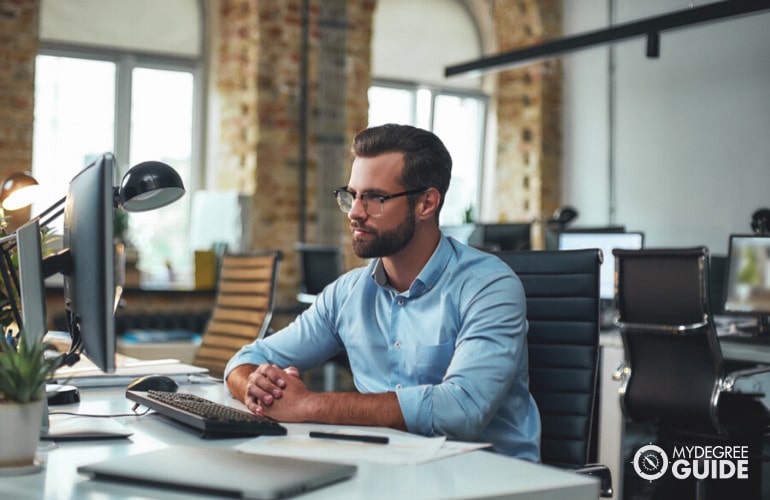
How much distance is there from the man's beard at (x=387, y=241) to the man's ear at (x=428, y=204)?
30mm

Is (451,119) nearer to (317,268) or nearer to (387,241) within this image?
(317,268)

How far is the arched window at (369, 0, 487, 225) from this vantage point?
8.30 meters

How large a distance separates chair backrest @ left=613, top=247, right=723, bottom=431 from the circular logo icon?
0.57ft

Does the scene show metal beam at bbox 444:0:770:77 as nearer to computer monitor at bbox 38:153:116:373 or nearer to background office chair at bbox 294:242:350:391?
background office chair at bbox 294:242:350:391

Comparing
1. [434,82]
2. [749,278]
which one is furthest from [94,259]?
[434,82]

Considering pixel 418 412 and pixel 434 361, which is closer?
pixel 418 412

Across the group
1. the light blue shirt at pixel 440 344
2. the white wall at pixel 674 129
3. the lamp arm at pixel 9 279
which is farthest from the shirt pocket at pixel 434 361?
the white wall at pixel 674 129

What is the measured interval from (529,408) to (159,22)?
579 centimetres

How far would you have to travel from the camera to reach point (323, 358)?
234 cm

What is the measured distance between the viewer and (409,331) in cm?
210

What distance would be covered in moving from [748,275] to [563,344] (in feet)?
8.68

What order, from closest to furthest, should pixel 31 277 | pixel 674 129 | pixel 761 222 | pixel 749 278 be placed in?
pixel 31 277, pixel 749 278, pixel 761 222, pixel 674 129

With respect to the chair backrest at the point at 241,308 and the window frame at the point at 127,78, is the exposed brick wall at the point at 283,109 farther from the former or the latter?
the chair backrest at the point at 241,308

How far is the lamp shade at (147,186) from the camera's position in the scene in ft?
6.18
